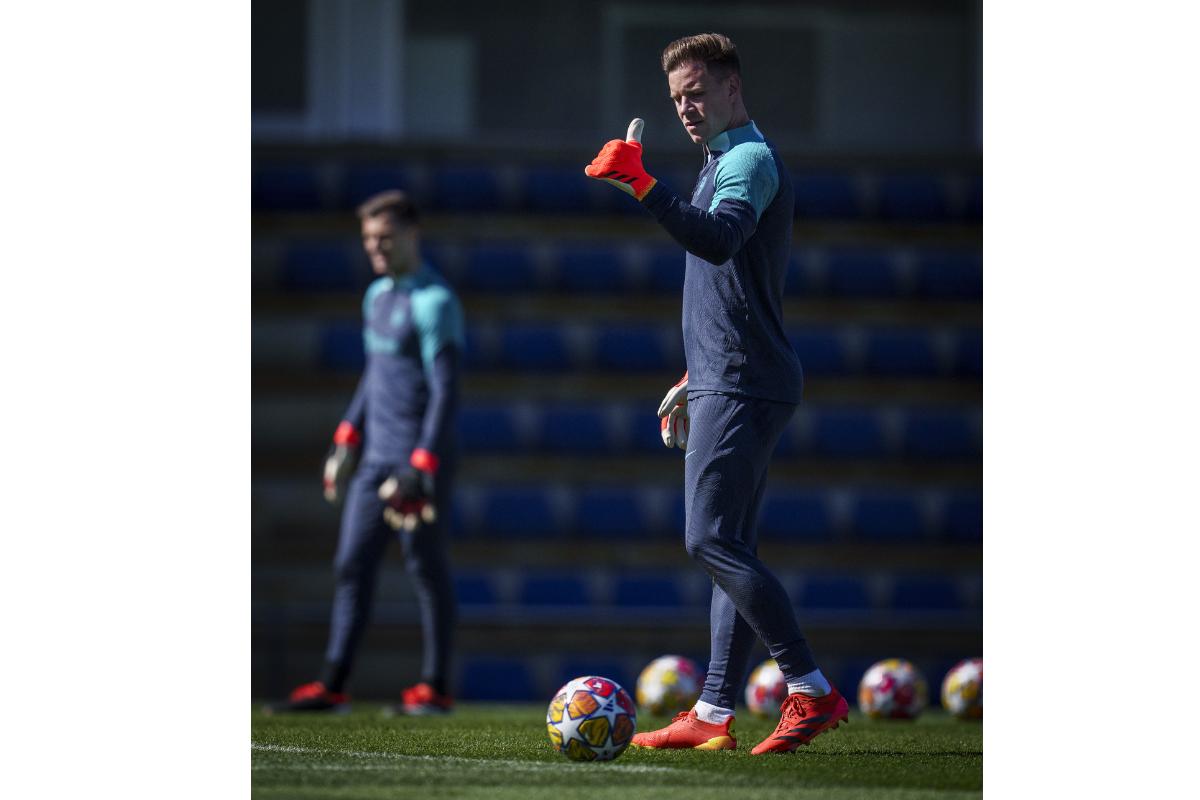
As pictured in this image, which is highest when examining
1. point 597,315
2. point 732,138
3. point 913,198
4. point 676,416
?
point 913,198

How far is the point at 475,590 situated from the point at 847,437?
240 cm

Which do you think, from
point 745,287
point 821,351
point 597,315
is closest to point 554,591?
point 597,315

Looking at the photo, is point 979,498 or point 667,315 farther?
point 667,315

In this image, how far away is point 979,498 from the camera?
32.4 ft

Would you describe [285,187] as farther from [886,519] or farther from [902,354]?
[886,519]

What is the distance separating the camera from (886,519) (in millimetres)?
9734

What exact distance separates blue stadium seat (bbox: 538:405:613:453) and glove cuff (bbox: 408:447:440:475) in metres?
3.94

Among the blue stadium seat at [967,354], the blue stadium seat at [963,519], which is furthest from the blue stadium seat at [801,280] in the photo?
the blue stadium seat at [963,519]

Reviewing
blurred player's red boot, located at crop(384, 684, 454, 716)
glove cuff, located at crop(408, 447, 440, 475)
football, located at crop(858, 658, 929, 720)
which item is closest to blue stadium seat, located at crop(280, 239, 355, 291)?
glove cuff, located at crop(408, 447, 440, 475)

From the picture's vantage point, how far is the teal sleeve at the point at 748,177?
13.1ft

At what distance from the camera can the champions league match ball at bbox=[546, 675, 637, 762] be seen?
12.9ft

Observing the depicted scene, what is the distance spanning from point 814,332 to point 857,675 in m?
2.40


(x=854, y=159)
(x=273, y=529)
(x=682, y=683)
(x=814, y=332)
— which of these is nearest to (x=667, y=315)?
(x=814, y=332)

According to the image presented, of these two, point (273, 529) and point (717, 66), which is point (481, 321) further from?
point (717, 66)
